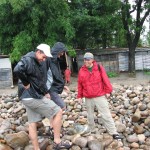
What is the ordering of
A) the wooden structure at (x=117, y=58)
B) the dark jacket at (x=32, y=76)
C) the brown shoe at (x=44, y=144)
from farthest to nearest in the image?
the wooden structure at (x=117, y=58) → the brown shoe at (x=44, y=144) → the dark jacket at (x=32, y=76)

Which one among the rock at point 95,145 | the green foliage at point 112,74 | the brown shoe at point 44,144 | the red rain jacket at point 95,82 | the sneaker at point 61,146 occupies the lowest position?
the green foliage at point 112,74

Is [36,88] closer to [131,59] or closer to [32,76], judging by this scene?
[32,76]

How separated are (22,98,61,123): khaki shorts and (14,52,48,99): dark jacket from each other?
0.30 ft

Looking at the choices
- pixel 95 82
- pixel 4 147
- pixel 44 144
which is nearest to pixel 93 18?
pixel 95 82

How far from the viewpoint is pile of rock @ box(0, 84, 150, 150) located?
581 centimetres

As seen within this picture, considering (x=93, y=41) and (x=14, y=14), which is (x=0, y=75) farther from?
(x=93, y=41)

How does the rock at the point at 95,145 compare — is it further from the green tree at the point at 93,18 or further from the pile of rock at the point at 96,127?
the green tree at the point at 93,18

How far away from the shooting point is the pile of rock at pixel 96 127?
19.1 ft

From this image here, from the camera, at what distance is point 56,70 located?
5539 millimetres

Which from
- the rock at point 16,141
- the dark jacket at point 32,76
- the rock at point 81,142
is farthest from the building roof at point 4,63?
the dark jacket at point 32,76

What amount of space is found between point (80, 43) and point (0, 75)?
6.53 m

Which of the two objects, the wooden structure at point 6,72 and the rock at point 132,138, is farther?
the wooden structure at point 6,72

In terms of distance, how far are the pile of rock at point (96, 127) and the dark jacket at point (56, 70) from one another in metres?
1.08

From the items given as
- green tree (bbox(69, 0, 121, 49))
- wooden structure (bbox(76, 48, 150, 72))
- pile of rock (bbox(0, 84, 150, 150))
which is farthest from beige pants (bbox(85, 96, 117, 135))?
wooden structure (bbox(76, 48, 150, 72))
